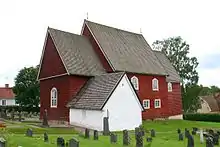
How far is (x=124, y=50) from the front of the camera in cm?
4078

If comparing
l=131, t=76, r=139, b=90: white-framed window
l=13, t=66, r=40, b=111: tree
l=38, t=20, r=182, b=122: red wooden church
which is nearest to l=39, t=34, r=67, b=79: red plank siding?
l=38, t=20, r=182, b=122: red wooden church

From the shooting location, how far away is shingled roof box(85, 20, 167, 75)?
126ft

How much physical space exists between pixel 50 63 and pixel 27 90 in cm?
1908

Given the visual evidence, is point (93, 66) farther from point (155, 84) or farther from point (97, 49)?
point (155, 84)

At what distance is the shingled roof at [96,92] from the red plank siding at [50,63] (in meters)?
3.28

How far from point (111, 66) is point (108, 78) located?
16.0 ft

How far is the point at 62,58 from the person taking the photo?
3434 cm

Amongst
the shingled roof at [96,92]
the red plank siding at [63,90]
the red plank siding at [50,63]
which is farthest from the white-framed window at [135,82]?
the red plank siding at [50,63]

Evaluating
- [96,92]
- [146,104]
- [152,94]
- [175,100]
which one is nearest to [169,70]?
[175,100]

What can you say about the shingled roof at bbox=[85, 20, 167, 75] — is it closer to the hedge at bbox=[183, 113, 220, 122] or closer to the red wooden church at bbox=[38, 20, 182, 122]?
the red wooden church at bbox=[38, 20, 182, 122]

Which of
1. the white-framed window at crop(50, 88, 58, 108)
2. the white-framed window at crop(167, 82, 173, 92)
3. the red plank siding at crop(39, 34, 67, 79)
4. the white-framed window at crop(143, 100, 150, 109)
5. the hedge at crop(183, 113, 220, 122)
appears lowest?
the hedge at crop(183, 113, 220, 122)

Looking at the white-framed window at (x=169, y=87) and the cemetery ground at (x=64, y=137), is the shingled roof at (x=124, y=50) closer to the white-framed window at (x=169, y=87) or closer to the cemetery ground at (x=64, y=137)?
the white-framed window at (x=169, y=87)

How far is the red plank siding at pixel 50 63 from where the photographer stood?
3531cm

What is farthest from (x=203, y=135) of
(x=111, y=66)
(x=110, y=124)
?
(x=111, y=66)
